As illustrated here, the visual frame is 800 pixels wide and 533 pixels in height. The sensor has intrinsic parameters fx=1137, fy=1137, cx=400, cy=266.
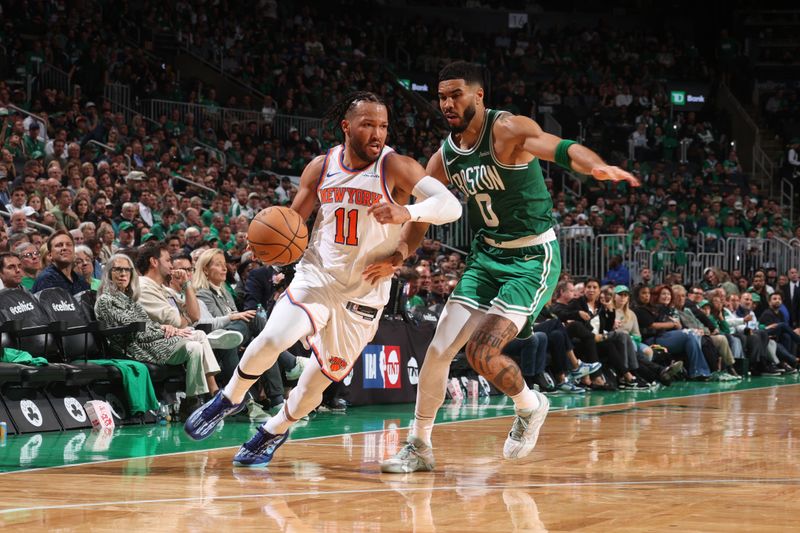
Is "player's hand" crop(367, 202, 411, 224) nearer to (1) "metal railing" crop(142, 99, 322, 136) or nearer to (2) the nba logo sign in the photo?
(2) the nba logo sign

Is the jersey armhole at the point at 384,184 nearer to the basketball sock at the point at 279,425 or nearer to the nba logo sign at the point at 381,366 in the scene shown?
the basketball sock at the point at 279,425

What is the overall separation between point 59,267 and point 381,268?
4.31 metres

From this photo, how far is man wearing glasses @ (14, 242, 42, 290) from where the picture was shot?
9.52 m

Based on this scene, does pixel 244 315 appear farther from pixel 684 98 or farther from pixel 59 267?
pixel 684 98

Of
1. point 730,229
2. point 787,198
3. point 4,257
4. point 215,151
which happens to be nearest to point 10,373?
point 4,257

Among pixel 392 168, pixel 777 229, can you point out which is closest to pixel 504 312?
pixel 392 168

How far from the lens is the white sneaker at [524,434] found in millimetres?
6238

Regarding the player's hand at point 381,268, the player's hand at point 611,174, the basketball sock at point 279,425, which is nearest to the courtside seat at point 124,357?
the basketball sock at point 279,425

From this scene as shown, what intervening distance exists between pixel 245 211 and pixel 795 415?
27.6 feet

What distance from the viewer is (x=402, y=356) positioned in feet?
37.9

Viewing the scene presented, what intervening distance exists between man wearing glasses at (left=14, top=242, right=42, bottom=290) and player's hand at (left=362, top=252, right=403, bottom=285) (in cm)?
455

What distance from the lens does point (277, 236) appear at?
5.89 meters

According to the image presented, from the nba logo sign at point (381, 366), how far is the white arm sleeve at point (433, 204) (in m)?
5.15

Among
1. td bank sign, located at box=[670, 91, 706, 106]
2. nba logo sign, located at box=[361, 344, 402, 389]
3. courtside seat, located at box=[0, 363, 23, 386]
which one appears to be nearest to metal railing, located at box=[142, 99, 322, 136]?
nba logo sign, located at box=[361, 344, 402, 389]
